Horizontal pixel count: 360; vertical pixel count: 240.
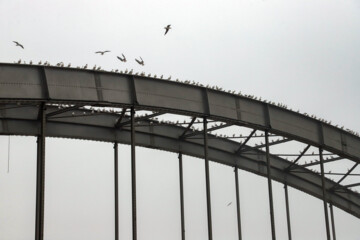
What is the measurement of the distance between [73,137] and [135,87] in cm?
620

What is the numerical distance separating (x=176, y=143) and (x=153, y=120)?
2.72m

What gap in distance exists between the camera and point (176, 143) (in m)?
38.6

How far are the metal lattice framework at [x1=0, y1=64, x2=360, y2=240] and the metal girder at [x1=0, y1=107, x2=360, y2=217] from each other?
0.05m

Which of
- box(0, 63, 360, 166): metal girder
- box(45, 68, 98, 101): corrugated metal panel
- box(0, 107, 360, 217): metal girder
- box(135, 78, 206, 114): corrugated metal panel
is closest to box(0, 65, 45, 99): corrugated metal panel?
box(0, 63, 360, 166): metal girder

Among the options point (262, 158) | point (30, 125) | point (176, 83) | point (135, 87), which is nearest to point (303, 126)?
point (262, 158)

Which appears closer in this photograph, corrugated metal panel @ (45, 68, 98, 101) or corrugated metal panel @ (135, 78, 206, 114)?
corrugated metal panel @ (45, 68, 98, 101)

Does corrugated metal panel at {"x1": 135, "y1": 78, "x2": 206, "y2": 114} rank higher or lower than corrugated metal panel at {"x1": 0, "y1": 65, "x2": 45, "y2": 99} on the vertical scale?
higher

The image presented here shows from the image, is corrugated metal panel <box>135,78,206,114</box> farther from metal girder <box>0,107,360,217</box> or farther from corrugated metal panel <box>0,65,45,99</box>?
metal girder <box>0,107,360,217</box>

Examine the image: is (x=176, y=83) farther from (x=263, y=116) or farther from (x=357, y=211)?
(x=357, y=211)

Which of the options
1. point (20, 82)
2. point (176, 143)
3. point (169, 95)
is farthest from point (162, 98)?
point (176, 143)

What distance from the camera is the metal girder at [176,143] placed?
34.1 metres

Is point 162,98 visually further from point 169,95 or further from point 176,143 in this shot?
point 176,143

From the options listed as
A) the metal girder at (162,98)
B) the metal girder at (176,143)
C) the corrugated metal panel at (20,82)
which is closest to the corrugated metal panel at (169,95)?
the metal girder at (162,98)

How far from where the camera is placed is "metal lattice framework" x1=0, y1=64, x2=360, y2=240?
89.2ft
